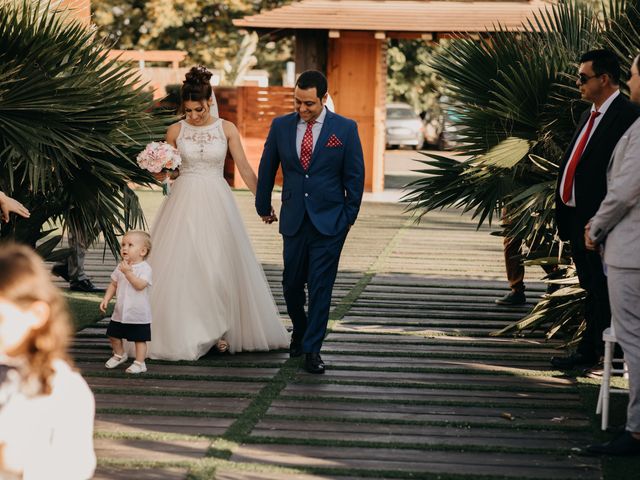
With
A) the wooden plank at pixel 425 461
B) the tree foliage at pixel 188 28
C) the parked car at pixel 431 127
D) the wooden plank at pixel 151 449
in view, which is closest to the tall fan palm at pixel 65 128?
the wooden plank at pixel 151 449

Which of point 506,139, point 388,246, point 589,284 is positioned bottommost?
point 388,246

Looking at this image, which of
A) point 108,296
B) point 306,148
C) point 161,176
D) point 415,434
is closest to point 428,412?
point 415,434

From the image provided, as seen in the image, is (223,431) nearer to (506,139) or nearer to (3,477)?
(3,477)

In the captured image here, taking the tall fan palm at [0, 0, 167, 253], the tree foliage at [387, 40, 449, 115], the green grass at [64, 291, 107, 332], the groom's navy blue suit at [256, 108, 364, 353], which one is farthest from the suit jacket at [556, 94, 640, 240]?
the tree foliage at [387, 40, 449, 115]

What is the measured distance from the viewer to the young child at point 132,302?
7.68m

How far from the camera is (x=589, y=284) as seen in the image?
25.2ft

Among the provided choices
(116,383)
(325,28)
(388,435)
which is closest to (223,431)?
(388,435)

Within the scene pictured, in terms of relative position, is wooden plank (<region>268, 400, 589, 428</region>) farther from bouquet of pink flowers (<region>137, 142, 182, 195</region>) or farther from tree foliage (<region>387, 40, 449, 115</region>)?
tree foliage (<region>387, 40, 449, 115</region>)

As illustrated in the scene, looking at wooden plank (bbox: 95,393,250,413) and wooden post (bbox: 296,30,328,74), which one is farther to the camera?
wooden post (bbox: 296,30,328,74)

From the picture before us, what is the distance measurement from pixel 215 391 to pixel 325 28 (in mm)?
14835

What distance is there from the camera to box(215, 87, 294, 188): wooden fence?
75.3 ft

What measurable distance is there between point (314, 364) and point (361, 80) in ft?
A: 49.0

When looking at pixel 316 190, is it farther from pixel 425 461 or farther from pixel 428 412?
pixel 425 461

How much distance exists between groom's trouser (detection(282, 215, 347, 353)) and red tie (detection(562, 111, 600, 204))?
149 cm
